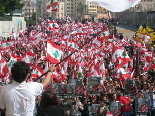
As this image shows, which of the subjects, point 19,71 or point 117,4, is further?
point 117,4

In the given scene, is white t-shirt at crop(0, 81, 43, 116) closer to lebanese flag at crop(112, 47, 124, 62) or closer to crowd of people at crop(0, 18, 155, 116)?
crowd of people at crop(0, 18, 155, 116)

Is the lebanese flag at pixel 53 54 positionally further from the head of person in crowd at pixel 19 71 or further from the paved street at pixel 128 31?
the paved street at pixel 128 31

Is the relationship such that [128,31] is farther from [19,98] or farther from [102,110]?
[19,98]

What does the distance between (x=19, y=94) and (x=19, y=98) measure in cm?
4

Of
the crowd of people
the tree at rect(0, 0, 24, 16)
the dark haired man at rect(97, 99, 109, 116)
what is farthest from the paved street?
the dark haired man at rect(97, 99, 109, 116)

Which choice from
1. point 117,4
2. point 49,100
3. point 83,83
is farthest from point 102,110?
point 49,100

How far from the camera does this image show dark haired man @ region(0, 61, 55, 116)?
431 centimetres

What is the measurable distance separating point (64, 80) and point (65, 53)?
22.3ft

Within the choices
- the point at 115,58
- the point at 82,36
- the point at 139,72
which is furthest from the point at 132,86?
the point at 82,36

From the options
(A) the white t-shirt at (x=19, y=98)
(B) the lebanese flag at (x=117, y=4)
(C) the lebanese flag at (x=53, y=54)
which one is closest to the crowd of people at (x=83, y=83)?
(A) the white t-shirt at (x=19, y=98)

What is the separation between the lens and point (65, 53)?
71.5 feet

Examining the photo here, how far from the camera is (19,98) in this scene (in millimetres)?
4324

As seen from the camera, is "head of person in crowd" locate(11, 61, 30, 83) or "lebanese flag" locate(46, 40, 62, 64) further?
"lebanese flag" locate(46, 40, 62, 64)

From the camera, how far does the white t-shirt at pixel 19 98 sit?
431cm
